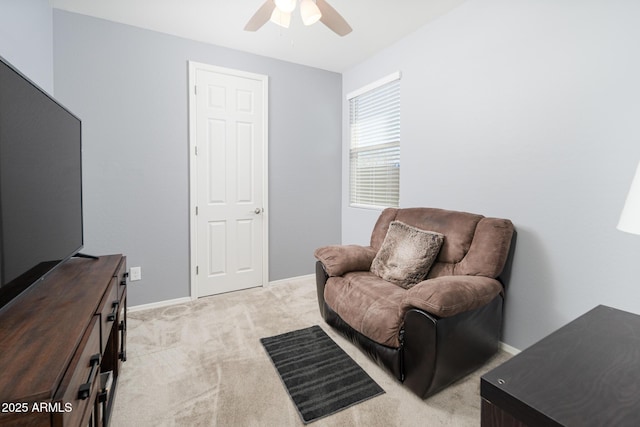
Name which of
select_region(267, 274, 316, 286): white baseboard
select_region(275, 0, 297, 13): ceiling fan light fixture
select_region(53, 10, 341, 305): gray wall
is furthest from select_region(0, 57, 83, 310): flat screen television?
select_region(267, 274, 316, 286): white baseboard

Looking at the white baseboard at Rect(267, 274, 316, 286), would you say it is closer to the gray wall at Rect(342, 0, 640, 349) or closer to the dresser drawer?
the gray wall at Rect(342, 0, 640, 349)

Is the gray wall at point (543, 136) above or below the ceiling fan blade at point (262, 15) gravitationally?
below

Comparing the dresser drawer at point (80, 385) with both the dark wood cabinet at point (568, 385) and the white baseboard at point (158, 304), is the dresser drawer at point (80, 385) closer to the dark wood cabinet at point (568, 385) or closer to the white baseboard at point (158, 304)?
the dark wood cabinet at point (568, 385)

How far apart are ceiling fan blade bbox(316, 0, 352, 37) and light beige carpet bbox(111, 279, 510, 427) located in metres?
2.20

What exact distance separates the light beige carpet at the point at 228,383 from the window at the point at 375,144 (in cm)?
149

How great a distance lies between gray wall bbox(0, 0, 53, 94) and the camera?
1.59 meters

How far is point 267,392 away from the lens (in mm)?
1659

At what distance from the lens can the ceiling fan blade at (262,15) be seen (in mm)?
1852

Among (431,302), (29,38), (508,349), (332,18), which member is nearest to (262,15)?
(332,18)

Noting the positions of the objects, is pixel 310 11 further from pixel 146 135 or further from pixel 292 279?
pixel 292 279

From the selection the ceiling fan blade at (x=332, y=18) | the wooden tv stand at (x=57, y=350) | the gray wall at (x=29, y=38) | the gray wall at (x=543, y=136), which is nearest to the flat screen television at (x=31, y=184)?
the wooden tv stand at (x=57, y=350)

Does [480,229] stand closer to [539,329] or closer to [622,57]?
[539,329]

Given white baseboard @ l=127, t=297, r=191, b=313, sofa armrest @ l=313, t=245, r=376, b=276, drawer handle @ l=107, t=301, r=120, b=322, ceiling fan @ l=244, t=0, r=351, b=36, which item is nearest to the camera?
drawer handle @ l=107, t=301, r=120, b=322

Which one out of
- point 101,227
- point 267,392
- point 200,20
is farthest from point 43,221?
point 200,20
